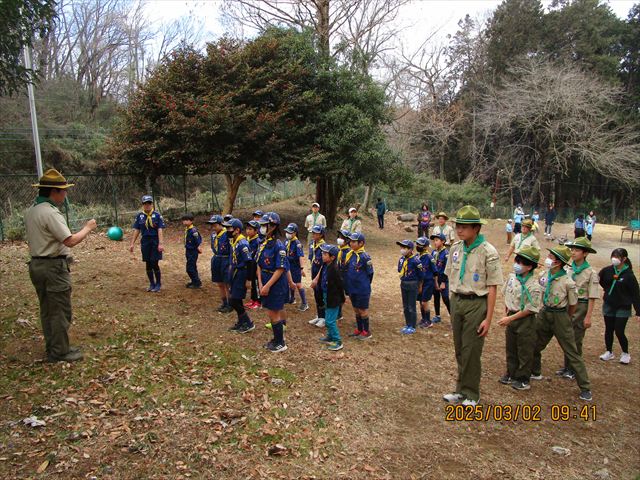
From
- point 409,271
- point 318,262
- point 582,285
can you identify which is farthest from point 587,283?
point 318,262

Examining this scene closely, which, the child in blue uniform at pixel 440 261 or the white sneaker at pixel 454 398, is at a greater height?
the child in blue uniform at pixel 440 261

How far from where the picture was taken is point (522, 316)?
5.84m

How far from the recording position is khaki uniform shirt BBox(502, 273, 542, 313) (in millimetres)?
5781

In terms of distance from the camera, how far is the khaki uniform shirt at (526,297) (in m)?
5.78

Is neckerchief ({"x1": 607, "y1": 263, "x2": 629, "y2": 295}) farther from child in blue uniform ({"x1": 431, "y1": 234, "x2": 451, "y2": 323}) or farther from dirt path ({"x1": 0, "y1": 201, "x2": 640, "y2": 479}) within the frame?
child in blue uniform ({"x1": 431, "y1": 234, "x2": 451, "y2": 323})

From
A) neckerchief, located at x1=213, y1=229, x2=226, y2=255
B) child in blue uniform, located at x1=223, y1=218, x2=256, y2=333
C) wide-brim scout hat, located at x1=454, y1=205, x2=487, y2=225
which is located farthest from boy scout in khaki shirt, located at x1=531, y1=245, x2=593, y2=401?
neckerchief, located at x1=213, y1=229, x2=226, y2=255

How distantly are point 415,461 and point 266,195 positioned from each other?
2494cm

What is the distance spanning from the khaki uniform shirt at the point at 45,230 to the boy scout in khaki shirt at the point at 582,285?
6666 millimetres

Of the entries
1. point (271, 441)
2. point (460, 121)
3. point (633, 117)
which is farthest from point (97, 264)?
point (633, 117)

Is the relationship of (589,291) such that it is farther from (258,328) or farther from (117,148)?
(117,148)

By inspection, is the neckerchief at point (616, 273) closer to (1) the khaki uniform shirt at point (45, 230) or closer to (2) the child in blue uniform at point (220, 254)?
(2) the child in blue uniform at point (220, 254)

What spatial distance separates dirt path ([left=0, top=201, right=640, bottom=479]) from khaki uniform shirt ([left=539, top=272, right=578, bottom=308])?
48.7 inches

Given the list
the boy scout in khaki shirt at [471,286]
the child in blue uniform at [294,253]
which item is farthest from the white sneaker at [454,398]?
the child in blue uniform at [294,253]

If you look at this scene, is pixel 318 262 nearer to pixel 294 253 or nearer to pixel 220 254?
pixel 294 253
